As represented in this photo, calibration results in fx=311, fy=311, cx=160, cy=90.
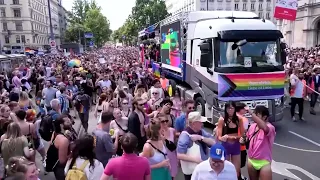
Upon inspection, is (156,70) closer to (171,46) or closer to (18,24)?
(171,46)

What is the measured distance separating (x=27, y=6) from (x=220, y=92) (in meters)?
79.0

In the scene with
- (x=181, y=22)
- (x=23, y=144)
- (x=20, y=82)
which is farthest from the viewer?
(x=20, y=82)

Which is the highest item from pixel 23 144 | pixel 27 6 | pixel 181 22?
pixel 27 6

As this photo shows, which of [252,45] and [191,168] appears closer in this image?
[191,168]

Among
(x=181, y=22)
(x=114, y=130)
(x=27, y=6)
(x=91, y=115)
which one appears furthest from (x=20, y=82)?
(x=27, y=6)

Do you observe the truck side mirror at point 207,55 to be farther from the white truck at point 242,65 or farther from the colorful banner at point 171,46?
the colorful banner at point 171,46

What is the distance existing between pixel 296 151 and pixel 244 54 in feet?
9.31

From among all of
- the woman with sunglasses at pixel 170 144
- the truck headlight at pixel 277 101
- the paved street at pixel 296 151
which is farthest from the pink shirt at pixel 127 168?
the truck headlight at pixel 277 101

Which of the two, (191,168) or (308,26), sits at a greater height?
(308,26)

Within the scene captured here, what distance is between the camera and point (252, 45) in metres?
8.62

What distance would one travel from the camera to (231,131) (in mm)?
4941

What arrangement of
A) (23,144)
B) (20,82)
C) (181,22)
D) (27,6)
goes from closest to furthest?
(23,144) → (181,22) → (20,82) → (27,6)

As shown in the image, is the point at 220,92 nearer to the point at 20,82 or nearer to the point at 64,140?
the point at 64,140

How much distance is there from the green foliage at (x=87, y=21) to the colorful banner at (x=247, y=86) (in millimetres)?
82639
